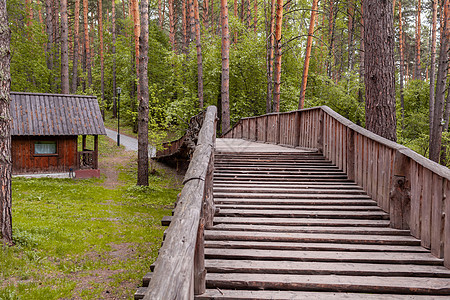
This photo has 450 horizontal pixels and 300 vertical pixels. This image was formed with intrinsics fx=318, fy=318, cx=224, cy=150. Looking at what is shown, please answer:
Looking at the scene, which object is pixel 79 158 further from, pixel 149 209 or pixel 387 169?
pixel 387 169

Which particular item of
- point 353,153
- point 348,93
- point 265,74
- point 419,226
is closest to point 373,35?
point 353,153

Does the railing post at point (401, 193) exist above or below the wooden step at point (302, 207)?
above

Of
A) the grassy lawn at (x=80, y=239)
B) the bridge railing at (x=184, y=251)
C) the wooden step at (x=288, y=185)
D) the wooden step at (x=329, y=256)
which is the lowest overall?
the grassy lawn at (x=80, y=239)

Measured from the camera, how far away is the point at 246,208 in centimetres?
526

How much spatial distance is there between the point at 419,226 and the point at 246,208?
247 cm

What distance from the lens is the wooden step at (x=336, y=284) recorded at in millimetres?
3322

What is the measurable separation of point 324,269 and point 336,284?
261 millimetres

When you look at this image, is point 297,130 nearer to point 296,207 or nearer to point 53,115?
point 296,207

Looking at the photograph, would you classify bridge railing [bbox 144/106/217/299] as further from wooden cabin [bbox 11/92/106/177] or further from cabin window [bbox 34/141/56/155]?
cabin window [bbox 34/141/56/155]

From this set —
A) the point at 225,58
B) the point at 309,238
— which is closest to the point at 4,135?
the point at 309,238

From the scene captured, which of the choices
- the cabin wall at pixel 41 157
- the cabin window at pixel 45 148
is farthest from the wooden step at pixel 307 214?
the cabin window at pixel 45 148

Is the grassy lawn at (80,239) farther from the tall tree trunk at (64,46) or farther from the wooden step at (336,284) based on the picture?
the tall tree trunk at (64,46)

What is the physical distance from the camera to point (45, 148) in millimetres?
16625

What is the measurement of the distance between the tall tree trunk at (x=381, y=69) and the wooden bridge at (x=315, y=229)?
2.97 ft
